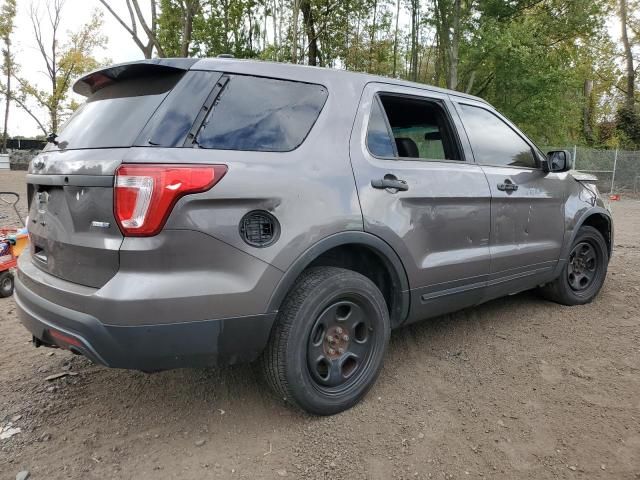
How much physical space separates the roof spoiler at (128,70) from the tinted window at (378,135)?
3.50ft

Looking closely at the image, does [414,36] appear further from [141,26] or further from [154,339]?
[154,339]

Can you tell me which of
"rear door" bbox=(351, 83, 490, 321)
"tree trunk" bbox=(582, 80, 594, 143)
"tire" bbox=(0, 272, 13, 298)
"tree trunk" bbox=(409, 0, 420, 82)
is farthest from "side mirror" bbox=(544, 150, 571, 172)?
Answer: "tree trunk" bbox=(582, 80, 594, 143)

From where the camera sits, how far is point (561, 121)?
2083cm

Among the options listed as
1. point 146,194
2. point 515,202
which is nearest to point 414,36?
point 515,202

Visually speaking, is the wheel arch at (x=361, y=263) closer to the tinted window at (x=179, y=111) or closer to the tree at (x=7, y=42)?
the tinted window at (x=179, y=111)

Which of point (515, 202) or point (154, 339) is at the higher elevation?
point (515, 202)

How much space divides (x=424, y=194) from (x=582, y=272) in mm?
2595

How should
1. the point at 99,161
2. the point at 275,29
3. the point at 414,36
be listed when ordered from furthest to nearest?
1. the point at 414,36
2. the point at 275,29
3. the point at 99,161

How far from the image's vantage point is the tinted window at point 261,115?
2.27m

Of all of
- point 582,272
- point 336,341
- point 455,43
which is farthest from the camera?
point 455,43

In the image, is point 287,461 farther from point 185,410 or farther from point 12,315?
point 12,315

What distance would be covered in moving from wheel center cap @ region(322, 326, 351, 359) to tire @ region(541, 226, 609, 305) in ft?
8.58

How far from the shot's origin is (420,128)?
3725 mm

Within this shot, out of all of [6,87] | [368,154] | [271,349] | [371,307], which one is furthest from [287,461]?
[6,87]
